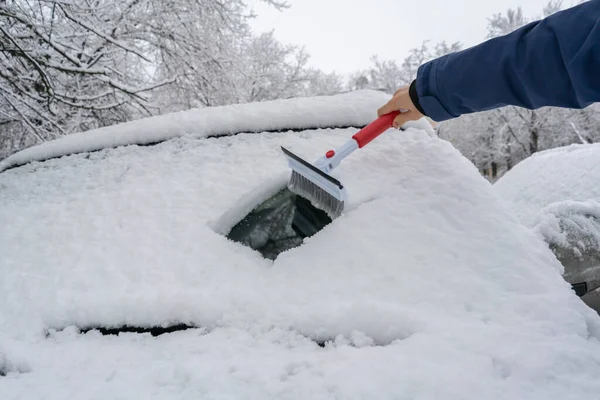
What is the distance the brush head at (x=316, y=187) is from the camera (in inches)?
51.5

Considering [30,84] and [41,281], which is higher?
[30,84]

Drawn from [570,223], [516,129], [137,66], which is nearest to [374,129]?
[570,223]

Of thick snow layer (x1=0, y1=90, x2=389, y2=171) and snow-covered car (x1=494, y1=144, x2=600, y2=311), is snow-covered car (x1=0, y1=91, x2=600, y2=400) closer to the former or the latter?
thick snow layer (x1=0, y1=90, x2=389, y2=171)

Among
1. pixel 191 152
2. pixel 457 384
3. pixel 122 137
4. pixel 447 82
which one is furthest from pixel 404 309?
pixel 122 137

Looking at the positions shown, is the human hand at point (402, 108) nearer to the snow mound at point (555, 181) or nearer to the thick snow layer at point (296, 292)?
the thick snow layer at point (296, 292)

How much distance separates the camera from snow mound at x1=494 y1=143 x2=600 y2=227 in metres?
2.74

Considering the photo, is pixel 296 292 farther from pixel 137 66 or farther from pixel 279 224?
pixel 137 66

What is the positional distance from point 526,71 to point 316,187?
0.72 metres

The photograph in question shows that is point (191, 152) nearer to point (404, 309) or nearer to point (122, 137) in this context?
point (122, 137)

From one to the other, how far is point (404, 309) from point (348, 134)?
0.85 meters

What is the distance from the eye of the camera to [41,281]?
1.27 meters

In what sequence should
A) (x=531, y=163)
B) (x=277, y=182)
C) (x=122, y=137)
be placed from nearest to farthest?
(x=277, y=182) → (x=122, y=137) → (x=531, y=163)

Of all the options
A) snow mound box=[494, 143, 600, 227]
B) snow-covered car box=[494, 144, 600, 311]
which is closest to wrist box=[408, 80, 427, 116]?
snow-covered car box=[494, 144, 600, 311]

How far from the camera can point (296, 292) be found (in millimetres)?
1132
